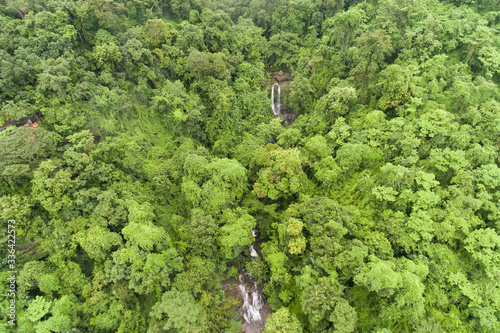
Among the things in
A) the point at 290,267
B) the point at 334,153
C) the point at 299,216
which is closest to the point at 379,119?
the point at 334,153

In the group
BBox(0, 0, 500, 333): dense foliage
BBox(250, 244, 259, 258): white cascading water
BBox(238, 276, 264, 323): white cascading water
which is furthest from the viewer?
BBox(250, 244, 259, 258): white cascading water

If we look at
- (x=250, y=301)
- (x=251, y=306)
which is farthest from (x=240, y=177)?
(x=251, y=306)

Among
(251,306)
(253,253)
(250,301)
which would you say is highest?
(253,253)

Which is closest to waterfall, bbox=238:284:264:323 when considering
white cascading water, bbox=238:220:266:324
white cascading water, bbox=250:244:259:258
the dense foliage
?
white cascading water, bbox=238:220:266:324

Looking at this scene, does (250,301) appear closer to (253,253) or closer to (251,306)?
(251,306)

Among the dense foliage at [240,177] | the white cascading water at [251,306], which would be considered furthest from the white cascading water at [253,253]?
the white cascading water at [251,306]

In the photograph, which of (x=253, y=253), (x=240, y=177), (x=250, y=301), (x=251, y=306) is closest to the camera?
(x=251, y=306)

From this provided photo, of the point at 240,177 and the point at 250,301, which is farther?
the point at 240,177

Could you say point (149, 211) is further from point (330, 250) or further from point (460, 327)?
point (460, 327)

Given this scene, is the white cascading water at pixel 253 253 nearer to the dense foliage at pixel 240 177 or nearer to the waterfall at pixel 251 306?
the dense foliage at pixel 240 177

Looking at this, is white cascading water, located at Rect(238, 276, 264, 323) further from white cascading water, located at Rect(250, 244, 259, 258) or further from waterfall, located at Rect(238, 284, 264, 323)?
white cascading water, located at Rect(250, 244, 259, 258)
